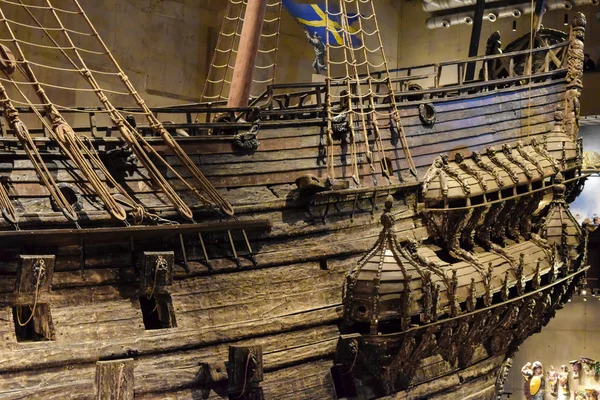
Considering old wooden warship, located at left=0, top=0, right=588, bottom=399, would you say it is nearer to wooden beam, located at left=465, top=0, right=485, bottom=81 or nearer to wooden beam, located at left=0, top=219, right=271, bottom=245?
wooden beam, located at left=0, top=219, right=271, bottom=245

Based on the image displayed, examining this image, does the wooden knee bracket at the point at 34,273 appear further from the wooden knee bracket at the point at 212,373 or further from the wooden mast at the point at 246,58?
the wooden mast at the point at 246,58

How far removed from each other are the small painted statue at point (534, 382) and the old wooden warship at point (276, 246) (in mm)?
2143

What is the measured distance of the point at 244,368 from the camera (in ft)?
15.5

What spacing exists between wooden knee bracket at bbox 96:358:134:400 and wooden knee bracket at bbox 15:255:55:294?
524mm

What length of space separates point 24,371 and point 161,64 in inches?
241

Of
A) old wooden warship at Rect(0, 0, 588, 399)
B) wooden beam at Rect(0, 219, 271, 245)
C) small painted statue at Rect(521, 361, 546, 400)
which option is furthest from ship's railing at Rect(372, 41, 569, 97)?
small painted statue at Rect(521, 361, 546, 400)

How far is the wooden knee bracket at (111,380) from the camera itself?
418 cm

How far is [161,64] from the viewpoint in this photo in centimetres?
975

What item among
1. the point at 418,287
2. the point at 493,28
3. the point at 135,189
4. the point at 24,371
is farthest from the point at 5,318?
the point at 493,28

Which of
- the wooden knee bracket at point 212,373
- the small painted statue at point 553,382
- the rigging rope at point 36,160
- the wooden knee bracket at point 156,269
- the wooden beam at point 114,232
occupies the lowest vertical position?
the small painted statue at point 553,382

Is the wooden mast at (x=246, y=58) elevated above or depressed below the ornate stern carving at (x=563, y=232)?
above

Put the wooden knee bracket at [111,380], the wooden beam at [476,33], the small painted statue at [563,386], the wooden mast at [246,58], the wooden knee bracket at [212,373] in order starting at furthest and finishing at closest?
the wooden beam at [476,33], the small painted statue at [563,386], the wooden mast at [246,58], the wooden knee bracket at [212,373], the wooden knee bracket at [111,380]

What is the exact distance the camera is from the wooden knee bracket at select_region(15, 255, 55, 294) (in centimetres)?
426

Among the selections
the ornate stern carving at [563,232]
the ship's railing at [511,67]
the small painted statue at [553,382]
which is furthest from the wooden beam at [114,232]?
the small painted statue at [553,382]
